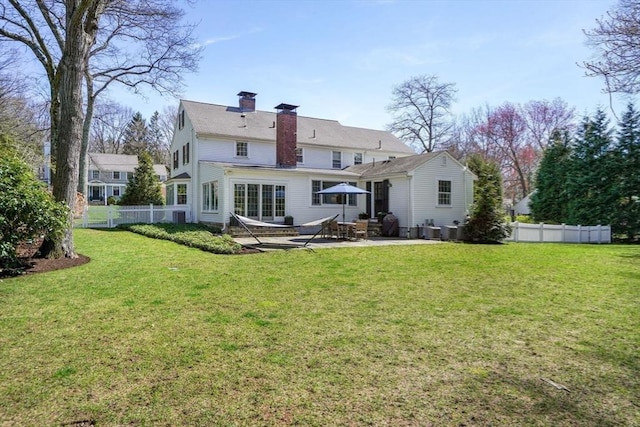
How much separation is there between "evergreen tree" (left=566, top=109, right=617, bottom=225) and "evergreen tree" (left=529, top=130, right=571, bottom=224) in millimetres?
927

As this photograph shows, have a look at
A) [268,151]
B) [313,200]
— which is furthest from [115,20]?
[313,200]

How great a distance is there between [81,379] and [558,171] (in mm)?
25871

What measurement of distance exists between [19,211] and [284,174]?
12.0 meters

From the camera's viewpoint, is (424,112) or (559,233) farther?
(424,112)

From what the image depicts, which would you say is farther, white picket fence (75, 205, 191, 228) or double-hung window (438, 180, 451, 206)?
white picket fence (75, 205, 191, 228)

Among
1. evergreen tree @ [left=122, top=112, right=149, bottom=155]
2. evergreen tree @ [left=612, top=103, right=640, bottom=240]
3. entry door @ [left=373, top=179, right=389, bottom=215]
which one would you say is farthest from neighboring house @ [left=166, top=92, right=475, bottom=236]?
evergreen tree @ [left=122, top=112, right=149, bottom=155]

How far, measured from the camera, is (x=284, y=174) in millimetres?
18328

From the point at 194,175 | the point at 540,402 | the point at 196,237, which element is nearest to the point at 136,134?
the point at 194,175

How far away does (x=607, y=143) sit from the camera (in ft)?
67.2

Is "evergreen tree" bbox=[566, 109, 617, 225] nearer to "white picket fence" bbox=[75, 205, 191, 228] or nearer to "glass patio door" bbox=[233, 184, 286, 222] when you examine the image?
"glass patio door" bbox=[233, 184, 286, 222]

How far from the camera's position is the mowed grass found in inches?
107

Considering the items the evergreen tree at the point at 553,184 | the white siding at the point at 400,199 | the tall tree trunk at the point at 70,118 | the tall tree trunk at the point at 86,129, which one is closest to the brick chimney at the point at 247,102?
the tall tree trunk at the point at 86,129

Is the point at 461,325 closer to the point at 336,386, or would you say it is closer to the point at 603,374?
the point at 603,374

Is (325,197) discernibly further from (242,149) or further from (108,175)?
(108,175)
